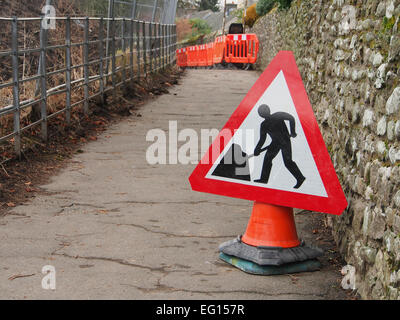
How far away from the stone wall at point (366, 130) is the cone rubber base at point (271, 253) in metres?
0.26

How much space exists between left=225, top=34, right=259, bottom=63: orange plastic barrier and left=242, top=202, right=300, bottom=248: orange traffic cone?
2275 cm

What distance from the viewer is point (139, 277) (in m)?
4.12

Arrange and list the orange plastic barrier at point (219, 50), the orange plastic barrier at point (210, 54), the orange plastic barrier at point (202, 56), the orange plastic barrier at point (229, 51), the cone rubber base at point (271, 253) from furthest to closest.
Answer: the orange plastic barrier at point (202, 56) < the orange plastic barrier at point (210, 54) < the orange plastic barrier at point (219, 50) < the orange plastic barrier at point (229, 51) < the cone rubber base at point (271, 253)

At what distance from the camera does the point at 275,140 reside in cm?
421

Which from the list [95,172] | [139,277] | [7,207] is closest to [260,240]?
[139,277]

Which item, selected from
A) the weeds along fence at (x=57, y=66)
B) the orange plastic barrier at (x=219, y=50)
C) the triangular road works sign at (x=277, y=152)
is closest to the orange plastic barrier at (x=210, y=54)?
the orange plastic barrier at (x=219, y=50)

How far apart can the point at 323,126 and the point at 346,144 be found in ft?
4.25

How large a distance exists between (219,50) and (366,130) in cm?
2604

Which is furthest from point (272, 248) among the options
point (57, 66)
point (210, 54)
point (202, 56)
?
point (202, 56)

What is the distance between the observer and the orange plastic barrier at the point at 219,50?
2912 cm

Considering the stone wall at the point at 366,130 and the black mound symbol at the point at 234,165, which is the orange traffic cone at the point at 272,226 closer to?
the black mound symbol at the point at 234,165

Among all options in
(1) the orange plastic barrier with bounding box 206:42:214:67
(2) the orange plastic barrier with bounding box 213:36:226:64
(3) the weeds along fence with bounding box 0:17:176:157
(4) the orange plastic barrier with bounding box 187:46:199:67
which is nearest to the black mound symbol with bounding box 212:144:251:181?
(3) the weeds along fence with bounding box 0:17:176:157

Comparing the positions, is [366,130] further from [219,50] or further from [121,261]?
[219,50]

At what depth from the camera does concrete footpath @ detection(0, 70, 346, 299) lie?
13.0 feet
